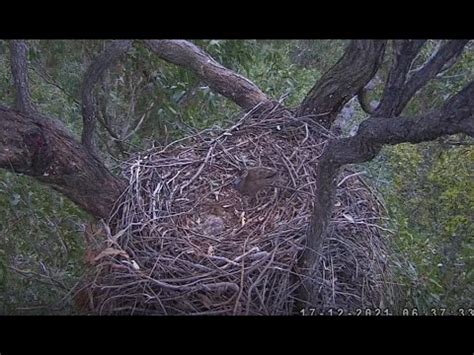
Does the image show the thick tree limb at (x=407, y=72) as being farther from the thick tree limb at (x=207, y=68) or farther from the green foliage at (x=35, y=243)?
the green foliage at (x=35, y=243)

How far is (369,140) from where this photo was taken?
5.56 feet

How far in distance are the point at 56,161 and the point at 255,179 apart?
0.65 meters

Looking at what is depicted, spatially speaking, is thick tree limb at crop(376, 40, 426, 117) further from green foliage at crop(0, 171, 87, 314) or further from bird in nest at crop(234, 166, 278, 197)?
green foliage at crop(0, 171, 87, 314)

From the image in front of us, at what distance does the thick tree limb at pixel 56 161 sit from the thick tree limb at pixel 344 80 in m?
0.77

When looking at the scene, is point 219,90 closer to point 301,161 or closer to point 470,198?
point 301,161

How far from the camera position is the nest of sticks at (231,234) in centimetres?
188

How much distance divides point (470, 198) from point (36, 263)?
1.92 metres

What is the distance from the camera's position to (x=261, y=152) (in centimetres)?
238

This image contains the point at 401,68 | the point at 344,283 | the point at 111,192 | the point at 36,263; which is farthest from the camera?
the point at 36,263

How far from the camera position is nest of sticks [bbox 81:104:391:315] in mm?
→ 1884

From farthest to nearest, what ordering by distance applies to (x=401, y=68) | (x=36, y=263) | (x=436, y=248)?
(x=436, y=248) → (x=36, y=263) → (x=401, y=68)

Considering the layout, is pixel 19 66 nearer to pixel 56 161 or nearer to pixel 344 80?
pixel 56 161

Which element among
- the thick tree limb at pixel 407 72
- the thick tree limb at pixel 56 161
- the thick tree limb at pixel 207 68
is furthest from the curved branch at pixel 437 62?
the thick tree limb at pixel 207 68
